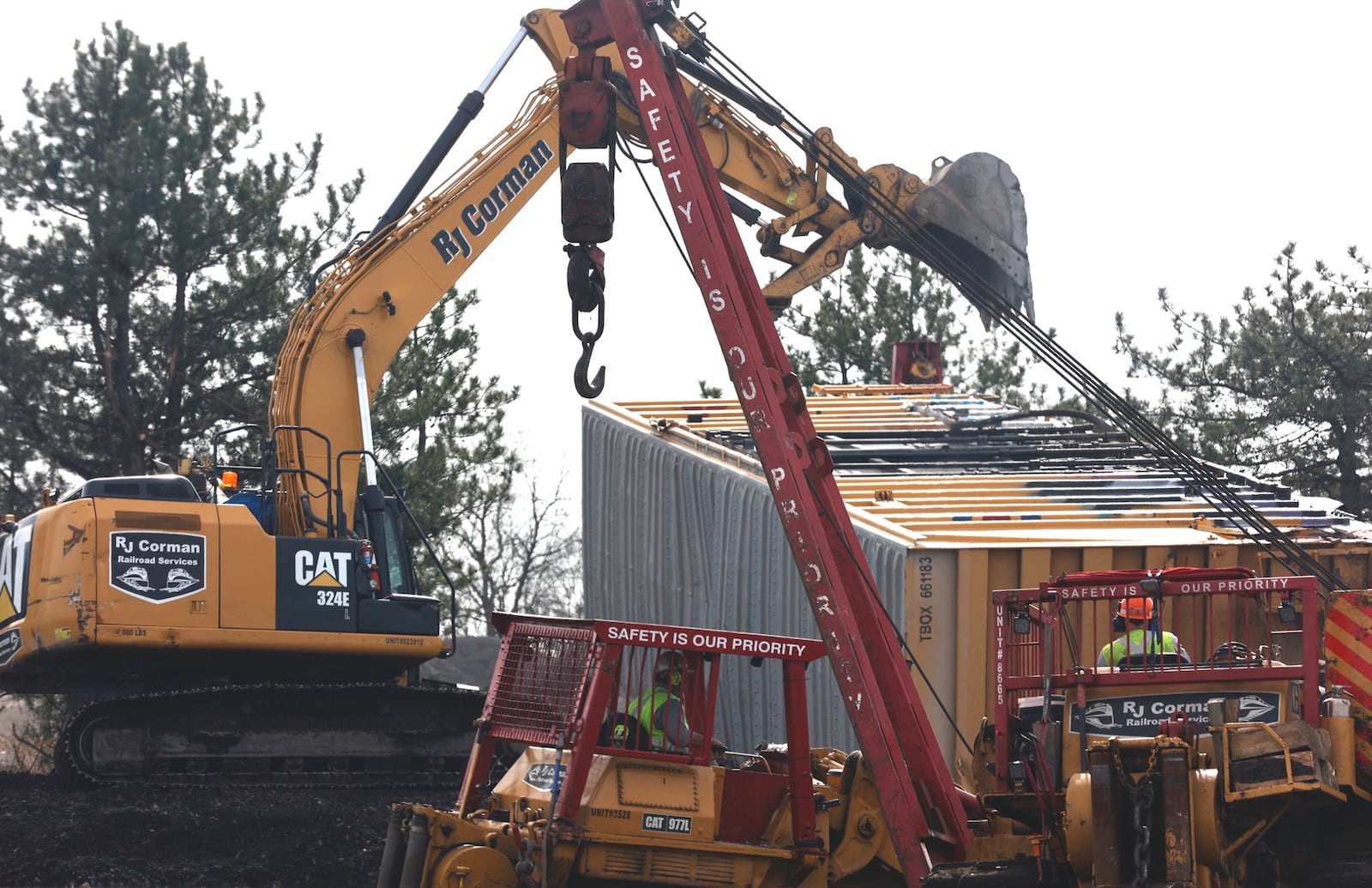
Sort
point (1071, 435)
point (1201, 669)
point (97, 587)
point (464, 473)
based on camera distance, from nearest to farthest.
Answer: point (1201, 669) < point (97, 587) < point (1071, 435) < point (464, 473)

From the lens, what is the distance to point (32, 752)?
24891 millimetres

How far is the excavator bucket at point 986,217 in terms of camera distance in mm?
15688

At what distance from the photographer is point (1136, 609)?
9.24 meters

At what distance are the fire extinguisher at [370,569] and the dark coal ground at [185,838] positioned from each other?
5.90ft

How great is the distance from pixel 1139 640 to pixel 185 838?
6869 millimetres

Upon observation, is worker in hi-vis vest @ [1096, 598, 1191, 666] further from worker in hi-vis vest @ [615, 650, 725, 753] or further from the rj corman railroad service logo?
the rj corman railroad service logo

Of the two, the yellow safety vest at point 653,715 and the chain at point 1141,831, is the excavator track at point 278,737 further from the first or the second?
the chain at point 1141,831

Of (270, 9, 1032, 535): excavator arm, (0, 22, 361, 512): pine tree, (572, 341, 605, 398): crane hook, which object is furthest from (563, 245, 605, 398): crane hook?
(0, 22, 361, 512): pine tree

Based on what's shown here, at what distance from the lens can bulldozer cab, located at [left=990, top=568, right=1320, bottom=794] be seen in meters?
8.58

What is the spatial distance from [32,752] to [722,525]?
12.5m

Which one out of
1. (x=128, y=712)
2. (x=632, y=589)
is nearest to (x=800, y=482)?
(x=128, y=712)

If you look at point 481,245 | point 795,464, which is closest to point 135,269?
point 481,245

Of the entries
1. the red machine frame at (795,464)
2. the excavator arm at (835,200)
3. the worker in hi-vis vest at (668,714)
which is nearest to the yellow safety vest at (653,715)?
the worker in hi-vis vest at (668,714)

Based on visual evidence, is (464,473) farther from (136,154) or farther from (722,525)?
(722,525)
